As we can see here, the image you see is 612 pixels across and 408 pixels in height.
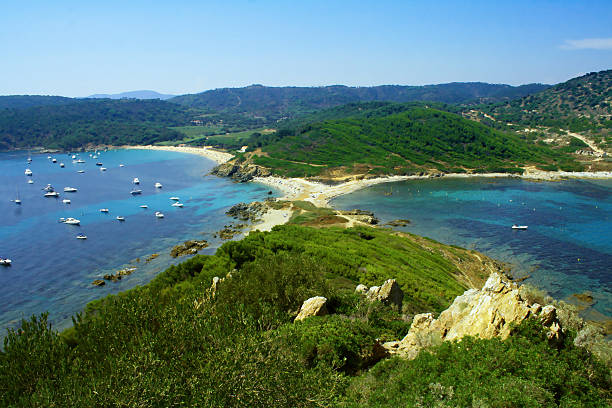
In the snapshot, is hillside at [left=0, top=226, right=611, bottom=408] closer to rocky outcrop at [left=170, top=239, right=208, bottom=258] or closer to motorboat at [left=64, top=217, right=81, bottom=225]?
rocky outcrop at [left=170, top=239, right=208, bottom=258]

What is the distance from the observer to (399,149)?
6152 inches

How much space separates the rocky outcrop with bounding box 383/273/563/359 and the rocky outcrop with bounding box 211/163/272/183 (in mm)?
115030

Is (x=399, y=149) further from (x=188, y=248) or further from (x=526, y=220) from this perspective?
(x=188, y=248)

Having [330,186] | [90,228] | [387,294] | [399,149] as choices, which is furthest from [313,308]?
[399,149]

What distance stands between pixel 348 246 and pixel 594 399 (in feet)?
111

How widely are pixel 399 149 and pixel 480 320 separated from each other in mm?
144405

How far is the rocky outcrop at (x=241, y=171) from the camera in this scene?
136 meters

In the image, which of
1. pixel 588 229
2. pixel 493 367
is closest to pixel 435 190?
pixel 588 229

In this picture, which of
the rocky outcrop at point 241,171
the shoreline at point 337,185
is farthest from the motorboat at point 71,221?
the rocky outcrop at point 241,171

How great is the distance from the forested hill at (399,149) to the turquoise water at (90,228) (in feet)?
99.5

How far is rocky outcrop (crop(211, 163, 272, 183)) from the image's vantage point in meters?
136

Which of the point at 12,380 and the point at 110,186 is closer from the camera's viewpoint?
the point at 12,380

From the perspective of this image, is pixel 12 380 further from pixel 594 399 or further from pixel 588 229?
pixel 588 229

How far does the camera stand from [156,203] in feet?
323
